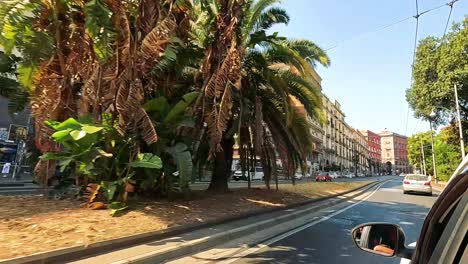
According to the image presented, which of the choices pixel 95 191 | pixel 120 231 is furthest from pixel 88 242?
pixel 95 191

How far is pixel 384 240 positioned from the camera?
2.54 m

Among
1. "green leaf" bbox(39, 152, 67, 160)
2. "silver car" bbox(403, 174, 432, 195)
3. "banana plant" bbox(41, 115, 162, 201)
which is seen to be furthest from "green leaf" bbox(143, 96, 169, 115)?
"silver car" bbox(403, 174, 432, 195)

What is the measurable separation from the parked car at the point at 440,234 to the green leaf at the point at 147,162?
310 inches

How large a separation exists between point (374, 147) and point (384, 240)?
17619cm

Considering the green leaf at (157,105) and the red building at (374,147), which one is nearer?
the green leaf at (157,105)

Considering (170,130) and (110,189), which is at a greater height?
(170,130)

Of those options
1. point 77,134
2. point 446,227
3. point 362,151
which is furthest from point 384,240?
point 362,151

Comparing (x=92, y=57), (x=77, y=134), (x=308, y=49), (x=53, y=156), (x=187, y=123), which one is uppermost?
(x=308, y=49)

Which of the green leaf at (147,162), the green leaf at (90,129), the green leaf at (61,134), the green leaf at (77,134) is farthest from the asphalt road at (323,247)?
the green leaf at (61,134)

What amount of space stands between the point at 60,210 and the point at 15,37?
13.6ft

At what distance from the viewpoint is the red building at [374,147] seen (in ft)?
539

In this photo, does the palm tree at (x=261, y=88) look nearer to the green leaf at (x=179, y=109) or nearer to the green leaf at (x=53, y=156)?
the green leaf at (x=179, y=109)

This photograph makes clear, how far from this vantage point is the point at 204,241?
8734 millimetres

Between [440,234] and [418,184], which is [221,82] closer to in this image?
[440,234]
